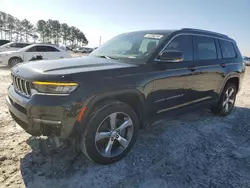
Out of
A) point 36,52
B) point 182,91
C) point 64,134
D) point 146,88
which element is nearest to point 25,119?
point 64,134

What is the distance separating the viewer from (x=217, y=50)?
4.89 meters

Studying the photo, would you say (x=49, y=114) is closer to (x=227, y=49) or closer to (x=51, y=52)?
(x=227, y=49)

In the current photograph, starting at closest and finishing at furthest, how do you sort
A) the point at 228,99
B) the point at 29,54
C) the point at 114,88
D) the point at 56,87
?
the point at 56,87 < the point at 114,88 < the point at 228,99 < the point at 29,54

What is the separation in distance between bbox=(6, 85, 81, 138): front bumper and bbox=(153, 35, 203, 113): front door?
1.34 metres

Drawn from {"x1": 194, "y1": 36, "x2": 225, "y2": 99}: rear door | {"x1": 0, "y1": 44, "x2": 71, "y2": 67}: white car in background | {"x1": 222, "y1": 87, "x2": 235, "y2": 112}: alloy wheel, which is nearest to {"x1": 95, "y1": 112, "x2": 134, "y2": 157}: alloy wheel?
{"x1": 194, "y1": 36, "x2": 225, "y2": 99}: rear door

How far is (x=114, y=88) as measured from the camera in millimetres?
2828

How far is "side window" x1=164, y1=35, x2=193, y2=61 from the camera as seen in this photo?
3752 mm

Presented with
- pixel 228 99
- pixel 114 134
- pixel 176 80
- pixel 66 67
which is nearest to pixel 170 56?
pixel 176 80

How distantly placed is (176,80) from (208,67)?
3.66 ft

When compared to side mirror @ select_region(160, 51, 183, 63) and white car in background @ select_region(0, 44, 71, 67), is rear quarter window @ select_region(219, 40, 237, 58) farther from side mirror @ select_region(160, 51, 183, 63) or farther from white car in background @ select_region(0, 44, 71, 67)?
white car in background @ select_region(0, 44, 71, 67)

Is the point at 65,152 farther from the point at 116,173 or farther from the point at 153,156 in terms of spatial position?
the point at 153,156

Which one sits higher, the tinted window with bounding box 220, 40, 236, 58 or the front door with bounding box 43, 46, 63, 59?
the tinted window with bounding box 220, 40, 236, 58

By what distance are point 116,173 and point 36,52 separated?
11.5 meters

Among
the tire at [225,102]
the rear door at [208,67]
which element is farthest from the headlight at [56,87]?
the tire at [225,102]
